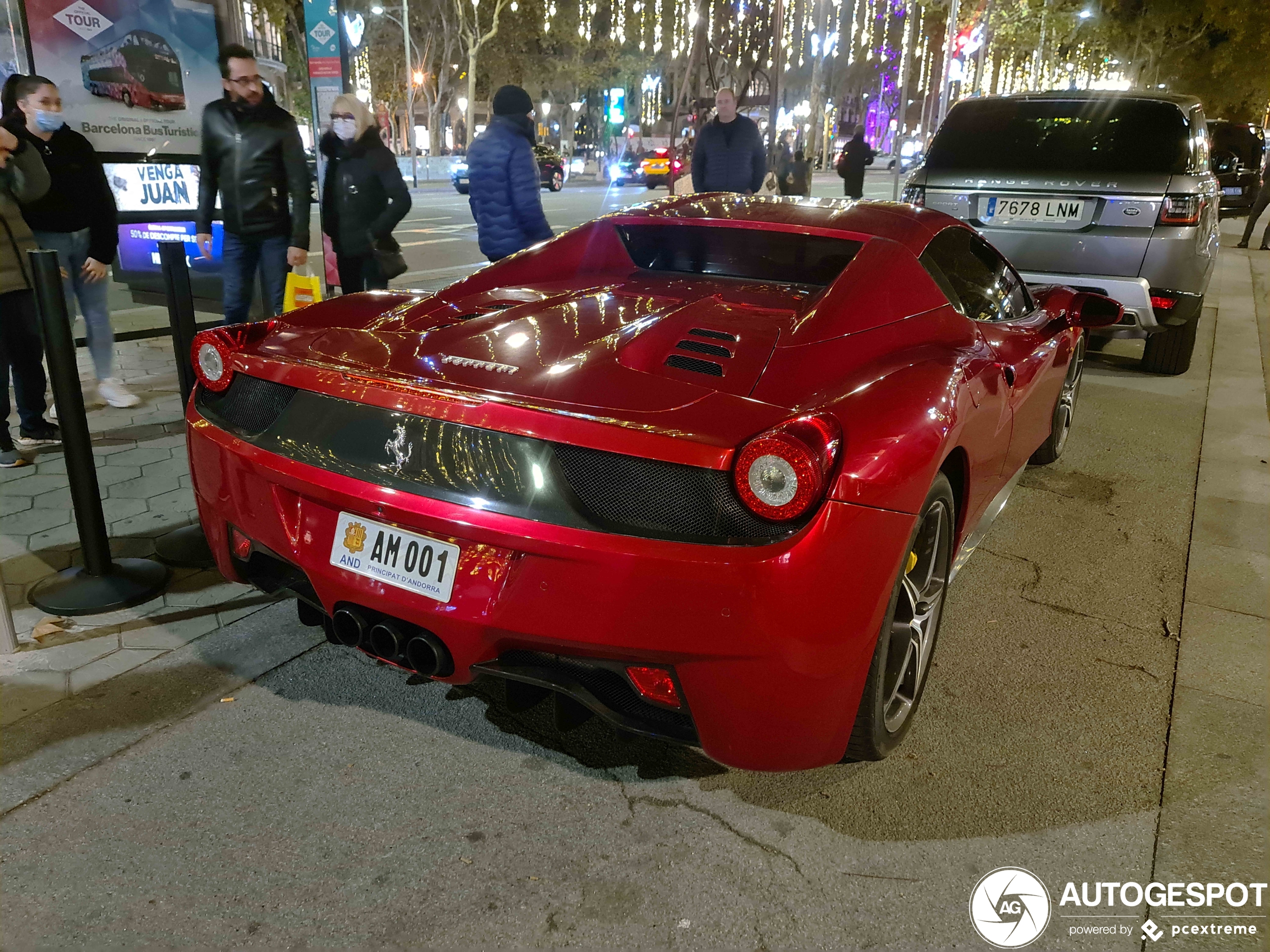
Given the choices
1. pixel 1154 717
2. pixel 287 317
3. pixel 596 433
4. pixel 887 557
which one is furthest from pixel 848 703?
pixel 287 317

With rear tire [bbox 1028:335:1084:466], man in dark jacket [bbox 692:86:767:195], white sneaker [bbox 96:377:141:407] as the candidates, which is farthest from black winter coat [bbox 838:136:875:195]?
white sneaker [bbox 96:377:141:407]

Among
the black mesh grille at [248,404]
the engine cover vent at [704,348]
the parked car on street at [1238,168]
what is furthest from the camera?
the parked car on street at [1238,168]

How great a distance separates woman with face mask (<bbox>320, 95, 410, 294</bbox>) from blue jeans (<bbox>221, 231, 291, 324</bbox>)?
1.22 feet

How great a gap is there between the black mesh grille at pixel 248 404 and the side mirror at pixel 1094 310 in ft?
10.9

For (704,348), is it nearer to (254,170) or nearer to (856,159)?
(254,170)

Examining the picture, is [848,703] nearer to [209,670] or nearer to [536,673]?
[536,673]

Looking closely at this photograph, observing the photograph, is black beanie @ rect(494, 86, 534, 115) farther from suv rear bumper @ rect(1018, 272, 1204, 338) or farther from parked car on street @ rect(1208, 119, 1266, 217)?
parked car on street @ rect(1208, 119, 1266, 217)

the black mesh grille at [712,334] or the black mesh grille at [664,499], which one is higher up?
the black mesh grille at [712,334]

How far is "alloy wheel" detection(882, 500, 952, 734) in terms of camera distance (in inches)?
90.9

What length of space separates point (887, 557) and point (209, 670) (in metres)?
2.09

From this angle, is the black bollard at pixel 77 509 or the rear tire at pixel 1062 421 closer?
the black bollard at pixel 77 509

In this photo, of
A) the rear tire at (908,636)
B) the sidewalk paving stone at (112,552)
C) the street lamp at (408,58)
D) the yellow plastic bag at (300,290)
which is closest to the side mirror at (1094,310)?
the rear tire at (908,636)

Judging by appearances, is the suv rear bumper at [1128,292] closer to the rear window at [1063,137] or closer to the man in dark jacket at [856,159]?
the rear window at [1063,137]

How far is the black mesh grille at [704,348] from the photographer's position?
7.41 ft
